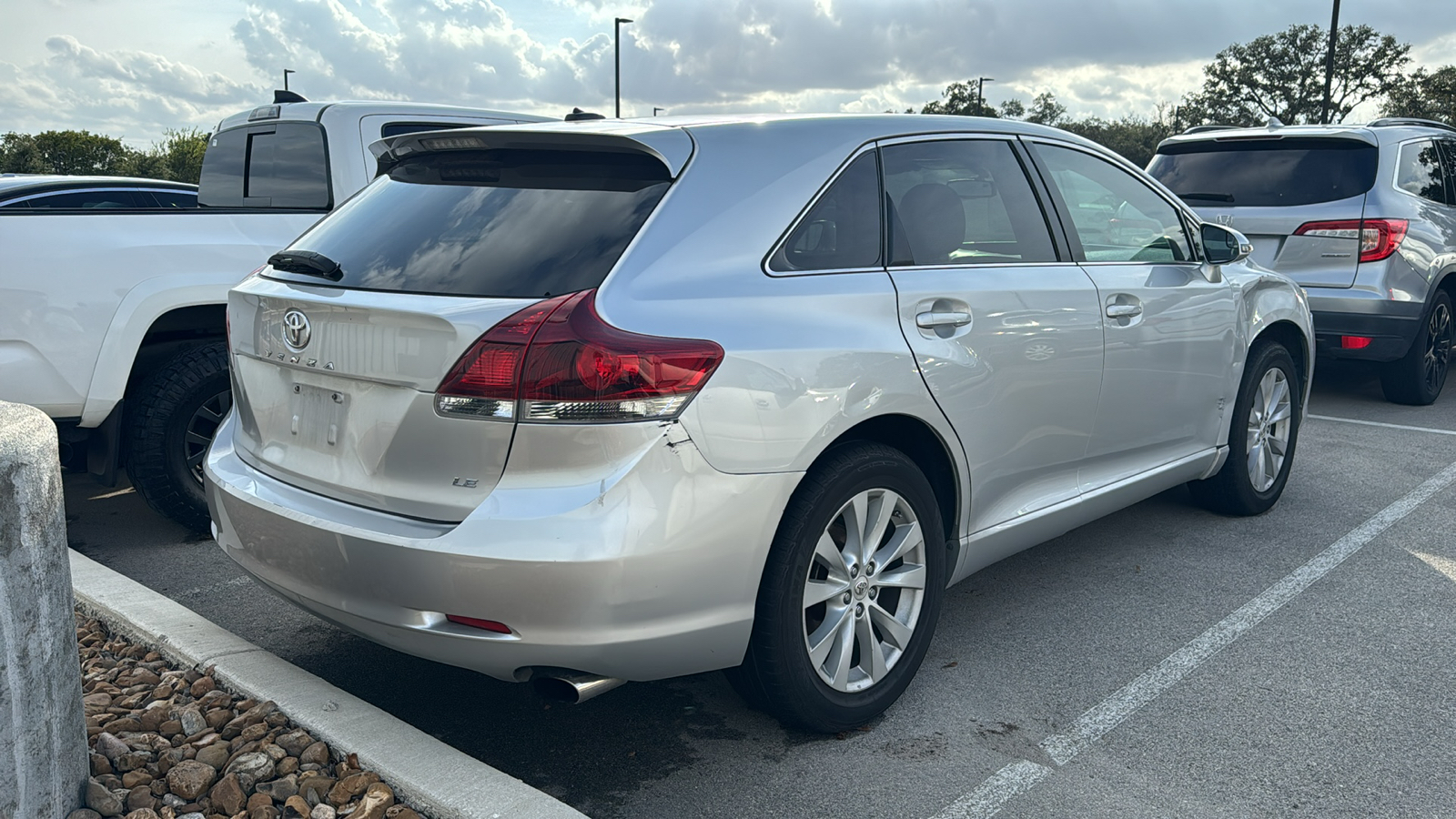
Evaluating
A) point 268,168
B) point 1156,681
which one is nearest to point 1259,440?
point 1156,681

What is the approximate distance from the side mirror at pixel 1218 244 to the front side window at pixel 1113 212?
0.37 ft

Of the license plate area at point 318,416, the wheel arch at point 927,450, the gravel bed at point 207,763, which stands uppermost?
the license plate area at point 318,416

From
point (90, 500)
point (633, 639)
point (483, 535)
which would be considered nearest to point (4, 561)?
point (483, 535)

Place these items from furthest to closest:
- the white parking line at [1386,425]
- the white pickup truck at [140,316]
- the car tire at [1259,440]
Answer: the white parking line at [1386,425] → the car tire at [1259,440] → the white pickup truck at [140,316]

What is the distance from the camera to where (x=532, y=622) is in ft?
8.29

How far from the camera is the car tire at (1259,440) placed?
16.3ft

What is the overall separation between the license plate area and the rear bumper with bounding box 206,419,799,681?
19 cm

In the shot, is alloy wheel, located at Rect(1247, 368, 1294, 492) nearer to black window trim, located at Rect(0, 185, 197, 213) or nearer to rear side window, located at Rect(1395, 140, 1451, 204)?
rear side window, located at Rect(1395, 140, 1451, 204)

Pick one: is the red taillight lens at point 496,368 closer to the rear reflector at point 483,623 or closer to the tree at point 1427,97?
the rear reflector at point 483,623

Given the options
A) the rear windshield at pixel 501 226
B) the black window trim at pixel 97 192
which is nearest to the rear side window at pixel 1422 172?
the rear windshield at pixel 501 226

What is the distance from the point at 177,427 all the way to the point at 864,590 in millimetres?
3230

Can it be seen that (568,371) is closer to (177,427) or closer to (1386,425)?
(177,427)

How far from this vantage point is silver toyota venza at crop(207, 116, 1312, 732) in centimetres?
253

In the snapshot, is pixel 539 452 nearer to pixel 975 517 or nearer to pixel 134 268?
pixel 975 517
